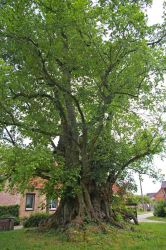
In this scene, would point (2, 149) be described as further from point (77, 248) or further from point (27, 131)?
point (77, 248)

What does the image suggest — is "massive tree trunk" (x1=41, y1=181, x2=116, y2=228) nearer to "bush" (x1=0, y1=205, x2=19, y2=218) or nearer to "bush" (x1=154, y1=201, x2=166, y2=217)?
"bush" (x1=0, y1=205, x2=19, y2=218)

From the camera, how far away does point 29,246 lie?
976 centimetres

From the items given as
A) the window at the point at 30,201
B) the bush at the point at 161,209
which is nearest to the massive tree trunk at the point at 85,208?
the window at the point at 30,201

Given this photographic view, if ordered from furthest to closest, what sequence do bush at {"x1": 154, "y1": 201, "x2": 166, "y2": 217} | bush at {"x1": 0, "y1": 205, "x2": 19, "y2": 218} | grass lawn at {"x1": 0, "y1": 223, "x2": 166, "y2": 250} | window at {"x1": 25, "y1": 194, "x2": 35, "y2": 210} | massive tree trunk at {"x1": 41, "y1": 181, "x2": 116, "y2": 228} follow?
bush at {"x1": 154, "y1": 201, "x2": 166, "y2": 217} → window at {"x1": 25, "y1": 194, "x2": 35, "y2": 210} → bush at {"x1": 0, "y1": 205, "x2": 19, "y2": 218} → massive tree trunk at {"x1": 41, "y1": 181, "x2": 116, "y2": 228} → grass lawn at {"x1": 0, "y1": 223, "x2": 166, "y2": 250}

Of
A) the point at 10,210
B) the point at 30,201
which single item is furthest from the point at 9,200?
the point at 30,201

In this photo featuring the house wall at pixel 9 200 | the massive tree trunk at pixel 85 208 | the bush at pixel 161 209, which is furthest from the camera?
the bush at pixel 161 209

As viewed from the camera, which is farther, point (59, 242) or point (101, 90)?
point (101, 90)

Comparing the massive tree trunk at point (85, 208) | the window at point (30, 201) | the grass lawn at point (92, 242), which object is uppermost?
the window at point (30, 201)

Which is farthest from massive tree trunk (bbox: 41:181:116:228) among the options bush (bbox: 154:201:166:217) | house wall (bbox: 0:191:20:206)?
bush (bbox: 154:201:166:217)

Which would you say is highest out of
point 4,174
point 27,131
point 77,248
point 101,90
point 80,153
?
point 101,90

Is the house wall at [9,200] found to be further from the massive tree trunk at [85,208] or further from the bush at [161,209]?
the bush at [161,209]

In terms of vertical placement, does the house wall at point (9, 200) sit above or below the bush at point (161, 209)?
above

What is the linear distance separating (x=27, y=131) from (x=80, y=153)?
9.51 ft

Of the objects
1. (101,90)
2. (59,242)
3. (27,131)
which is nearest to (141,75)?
(101,90)
